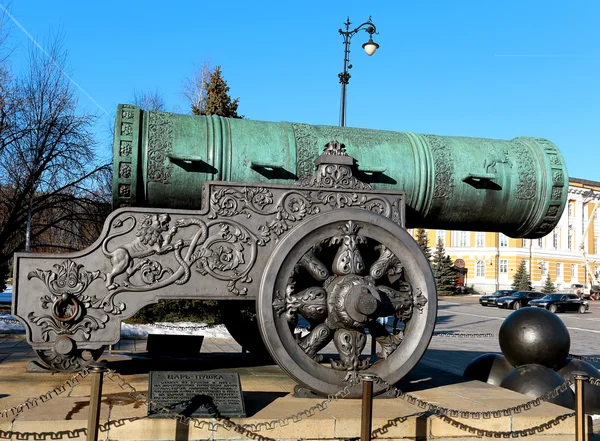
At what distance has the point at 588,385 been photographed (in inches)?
263

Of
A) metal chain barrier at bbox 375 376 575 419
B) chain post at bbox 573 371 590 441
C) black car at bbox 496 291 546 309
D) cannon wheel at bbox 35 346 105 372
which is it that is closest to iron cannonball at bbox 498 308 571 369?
metal chain barrier at bbox 375 376 575 419

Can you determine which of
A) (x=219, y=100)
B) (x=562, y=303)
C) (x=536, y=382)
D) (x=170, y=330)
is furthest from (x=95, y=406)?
(x=562, y=303)

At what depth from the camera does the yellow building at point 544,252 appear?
175 ft

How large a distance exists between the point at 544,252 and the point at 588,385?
50.2m

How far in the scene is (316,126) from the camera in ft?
19.2

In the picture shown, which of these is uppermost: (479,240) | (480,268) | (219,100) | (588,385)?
(219,100)

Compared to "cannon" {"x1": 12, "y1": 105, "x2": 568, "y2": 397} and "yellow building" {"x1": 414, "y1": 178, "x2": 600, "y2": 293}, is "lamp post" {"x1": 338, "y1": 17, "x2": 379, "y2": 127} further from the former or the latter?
"yellow building" {"x1": 414, "y1": 178, "x2": 600, "y2": 293}

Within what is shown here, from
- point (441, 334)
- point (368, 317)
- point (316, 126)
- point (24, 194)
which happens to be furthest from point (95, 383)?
point (441, 334)

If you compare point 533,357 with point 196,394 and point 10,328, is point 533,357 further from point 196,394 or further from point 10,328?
point 10,328

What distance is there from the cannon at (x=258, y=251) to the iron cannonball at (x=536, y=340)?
197cm

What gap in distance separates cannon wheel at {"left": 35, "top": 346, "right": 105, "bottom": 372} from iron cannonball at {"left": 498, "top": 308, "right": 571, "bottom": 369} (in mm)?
4113

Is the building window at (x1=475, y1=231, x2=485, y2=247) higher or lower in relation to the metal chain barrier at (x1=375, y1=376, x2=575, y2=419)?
higher

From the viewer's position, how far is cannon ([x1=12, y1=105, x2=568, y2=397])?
4.88m

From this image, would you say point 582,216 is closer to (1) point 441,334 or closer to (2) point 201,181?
(1) point 441,334
